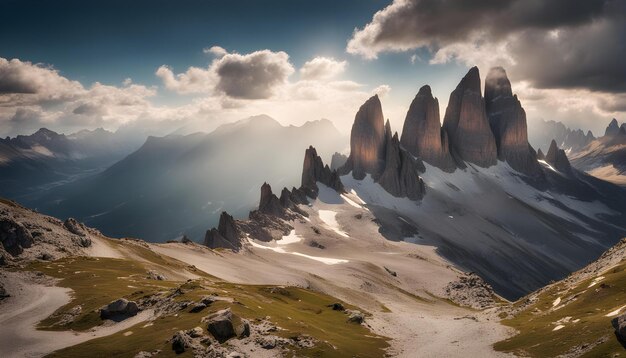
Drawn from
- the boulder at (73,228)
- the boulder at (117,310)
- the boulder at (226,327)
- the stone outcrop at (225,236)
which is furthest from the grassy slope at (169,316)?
the stone outcrop at (225,236)

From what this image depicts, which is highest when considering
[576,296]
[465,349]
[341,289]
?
[576,296]

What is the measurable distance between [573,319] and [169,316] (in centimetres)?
5623

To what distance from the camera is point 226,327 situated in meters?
55.1

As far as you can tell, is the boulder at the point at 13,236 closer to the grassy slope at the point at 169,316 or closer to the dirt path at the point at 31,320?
the grassy slope at the point at 169,316

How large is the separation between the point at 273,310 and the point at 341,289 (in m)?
59.7

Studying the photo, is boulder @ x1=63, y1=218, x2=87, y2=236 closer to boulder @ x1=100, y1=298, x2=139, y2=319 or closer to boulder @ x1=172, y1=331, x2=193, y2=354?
boulder @ x1=100, y1=298, x2=139, y2=319

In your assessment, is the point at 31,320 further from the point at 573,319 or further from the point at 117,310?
the point at 573,319

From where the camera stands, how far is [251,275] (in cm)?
13538

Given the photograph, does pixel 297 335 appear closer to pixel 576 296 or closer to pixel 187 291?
pixel 187 291

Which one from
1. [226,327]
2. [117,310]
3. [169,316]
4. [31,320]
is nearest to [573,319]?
[226,327]

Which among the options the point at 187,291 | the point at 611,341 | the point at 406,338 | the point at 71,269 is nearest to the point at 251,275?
the point at 71,269

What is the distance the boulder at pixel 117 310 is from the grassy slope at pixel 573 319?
52.8m

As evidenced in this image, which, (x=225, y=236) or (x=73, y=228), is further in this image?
(x=225, y=236)

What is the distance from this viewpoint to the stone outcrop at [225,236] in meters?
178
